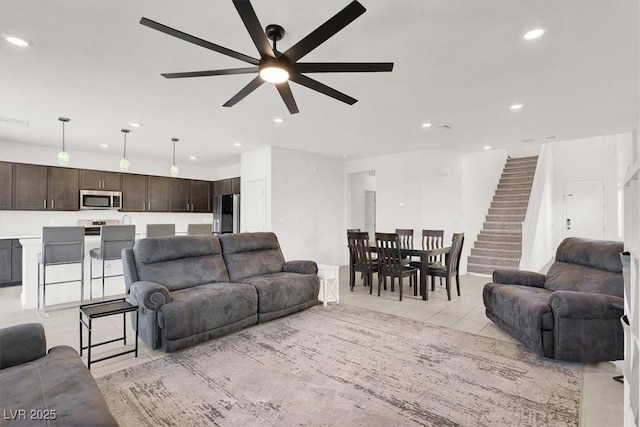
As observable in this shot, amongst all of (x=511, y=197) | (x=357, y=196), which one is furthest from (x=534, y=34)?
(x=511, y=197)

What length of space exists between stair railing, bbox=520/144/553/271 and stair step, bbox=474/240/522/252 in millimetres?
386

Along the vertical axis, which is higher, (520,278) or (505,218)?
(505,218)

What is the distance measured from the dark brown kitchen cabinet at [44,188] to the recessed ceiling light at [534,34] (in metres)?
7.71

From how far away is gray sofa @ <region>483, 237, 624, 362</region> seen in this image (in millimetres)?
2623

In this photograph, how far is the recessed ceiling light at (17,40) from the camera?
2395 millimetres

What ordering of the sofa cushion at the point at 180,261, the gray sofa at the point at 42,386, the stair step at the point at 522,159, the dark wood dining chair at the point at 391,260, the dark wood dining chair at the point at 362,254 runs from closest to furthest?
1. the gray sofa at the point at 42,386
2. the sofa cushion at the point at 180,261
3. the dark wood dining chair at the point at 391,260
4. the dark wood dining chair at the point at 362,254
5. the stair step at the point at 522,159

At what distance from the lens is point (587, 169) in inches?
316

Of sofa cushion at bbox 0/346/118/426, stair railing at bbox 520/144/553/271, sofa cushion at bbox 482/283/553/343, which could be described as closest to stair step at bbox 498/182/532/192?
stair railing at bbox 520/144/553/271

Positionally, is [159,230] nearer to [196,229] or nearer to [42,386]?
[196,229]

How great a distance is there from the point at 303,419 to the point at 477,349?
189 cm

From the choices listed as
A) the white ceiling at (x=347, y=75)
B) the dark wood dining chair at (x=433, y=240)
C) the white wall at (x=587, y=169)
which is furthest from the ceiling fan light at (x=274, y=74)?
the white wall at (x=587, y=169)

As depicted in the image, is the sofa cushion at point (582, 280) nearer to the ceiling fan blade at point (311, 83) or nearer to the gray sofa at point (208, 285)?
the gray sofa at point (208, 285)

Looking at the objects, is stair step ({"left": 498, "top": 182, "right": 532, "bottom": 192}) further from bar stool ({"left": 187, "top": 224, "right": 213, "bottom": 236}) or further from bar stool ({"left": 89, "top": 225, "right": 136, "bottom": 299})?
bar stool ({"left": 89, "top": 225, "right": 136, "bottom": 299})

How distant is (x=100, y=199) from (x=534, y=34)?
764 cm
